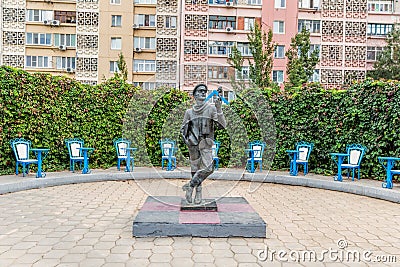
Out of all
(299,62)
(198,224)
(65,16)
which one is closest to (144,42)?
(65,16)

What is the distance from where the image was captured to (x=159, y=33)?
29625 mm

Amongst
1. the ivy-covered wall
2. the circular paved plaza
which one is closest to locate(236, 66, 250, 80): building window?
the ivy-covered wall

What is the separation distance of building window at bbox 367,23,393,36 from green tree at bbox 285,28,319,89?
36.8 feet

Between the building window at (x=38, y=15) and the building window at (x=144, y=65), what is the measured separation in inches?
302

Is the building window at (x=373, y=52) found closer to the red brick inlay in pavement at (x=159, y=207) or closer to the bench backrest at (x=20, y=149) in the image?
the bench backrest at (x=20, y=149)

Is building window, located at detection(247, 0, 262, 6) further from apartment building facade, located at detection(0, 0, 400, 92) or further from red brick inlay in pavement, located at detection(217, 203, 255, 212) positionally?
red brick inlay in pavement, located at detection(217, 203, 255, 212)

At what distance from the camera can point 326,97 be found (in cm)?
1076

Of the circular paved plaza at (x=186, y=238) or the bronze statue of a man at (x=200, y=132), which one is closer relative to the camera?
the circular paved plaza at (x=186, y=238)

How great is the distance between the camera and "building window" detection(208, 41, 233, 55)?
28.4 m

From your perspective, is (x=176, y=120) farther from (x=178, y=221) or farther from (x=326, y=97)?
(x=178, y=221)

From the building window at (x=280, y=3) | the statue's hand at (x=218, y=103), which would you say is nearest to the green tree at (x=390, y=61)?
the building window at (x=280, y=3)

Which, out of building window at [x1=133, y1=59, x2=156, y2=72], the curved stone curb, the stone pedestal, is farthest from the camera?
building window at [x1=133, y1=59, x2=156, y2=72]

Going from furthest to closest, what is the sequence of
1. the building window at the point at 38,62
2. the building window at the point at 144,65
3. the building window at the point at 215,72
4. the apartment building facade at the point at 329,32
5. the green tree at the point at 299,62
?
1. the building window at the point at 144,65
2. the apartment building facade at the point at 329,32
3. the building window at the point at 38,62
4. the green tree at the point at 299,62
5. the building window at the point at 215,72

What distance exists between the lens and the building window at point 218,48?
28391 millimetres
